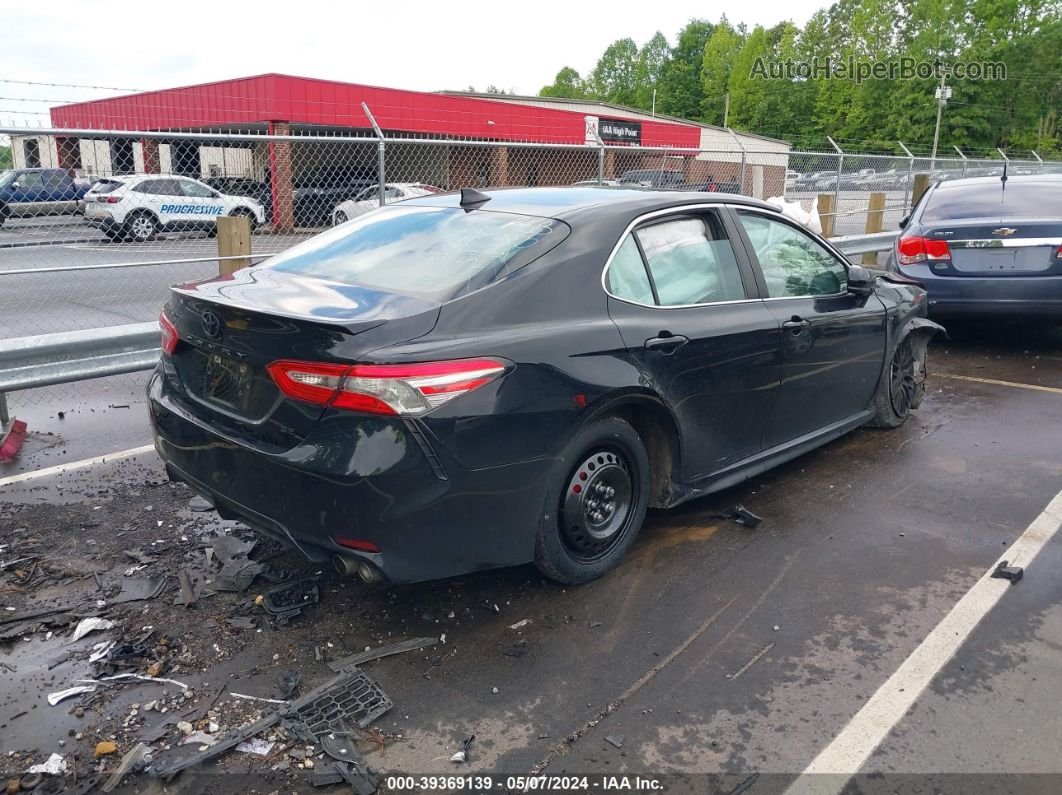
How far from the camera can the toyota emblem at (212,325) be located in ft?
10.6

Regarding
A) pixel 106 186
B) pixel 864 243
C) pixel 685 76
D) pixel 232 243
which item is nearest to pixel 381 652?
pixel 232 243

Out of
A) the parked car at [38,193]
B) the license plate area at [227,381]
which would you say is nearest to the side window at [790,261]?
the license plate area at [227,381]

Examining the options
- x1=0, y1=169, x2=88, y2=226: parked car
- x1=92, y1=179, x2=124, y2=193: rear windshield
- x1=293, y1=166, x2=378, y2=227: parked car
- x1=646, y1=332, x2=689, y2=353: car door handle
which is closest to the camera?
x1=646, y1=332, x2=689, y2=353: car door handle

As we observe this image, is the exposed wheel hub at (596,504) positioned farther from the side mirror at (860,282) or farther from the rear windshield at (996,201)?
the rear windshield at (996,201)

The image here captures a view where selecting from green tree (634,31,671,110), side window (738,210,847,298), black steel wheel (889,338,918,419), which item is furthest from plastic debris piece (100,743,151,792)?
green tree (634,31,671,110)

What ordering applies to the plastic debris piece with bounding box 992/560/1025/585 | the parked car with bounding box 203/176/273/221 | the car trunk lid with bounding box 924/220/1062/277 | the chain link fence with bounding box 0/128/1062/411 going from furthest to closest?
1. the parked car with bounding box 203/176/273/221
2. the chain link fence with bounding box 0/128/1062/411
3. the car trunk lid with bounding box 924/220/1062/277
4. the plastic debris piece with bounding box 992/560/1025/585

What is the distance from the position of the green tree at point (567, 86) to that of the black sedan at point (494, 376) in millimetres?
137540

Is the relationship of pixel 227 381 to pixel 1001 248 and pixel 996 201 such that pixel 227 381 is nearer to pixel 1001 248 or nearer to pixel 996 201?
pixel 1001 248

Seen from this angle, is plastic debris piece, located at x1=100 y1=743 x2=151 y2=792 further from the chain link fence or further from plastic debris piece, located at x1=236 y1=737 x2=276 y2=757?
the chain link fence

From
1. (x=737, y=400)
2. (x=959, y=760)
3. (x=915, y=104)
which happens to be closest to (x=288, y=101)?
(x=737, y=400)

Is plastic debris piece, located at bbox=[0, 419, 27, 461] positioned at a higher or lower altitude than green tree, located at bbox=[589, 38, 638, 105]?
lower

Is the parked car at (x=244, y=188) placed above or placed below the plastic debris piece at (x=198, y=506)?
above

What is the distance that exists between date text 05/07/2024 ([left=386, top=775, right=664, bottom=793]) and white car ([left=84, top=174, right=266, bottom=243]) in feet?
20.2

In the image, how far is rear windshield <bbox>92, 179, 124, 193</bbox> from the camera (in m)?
8.62
